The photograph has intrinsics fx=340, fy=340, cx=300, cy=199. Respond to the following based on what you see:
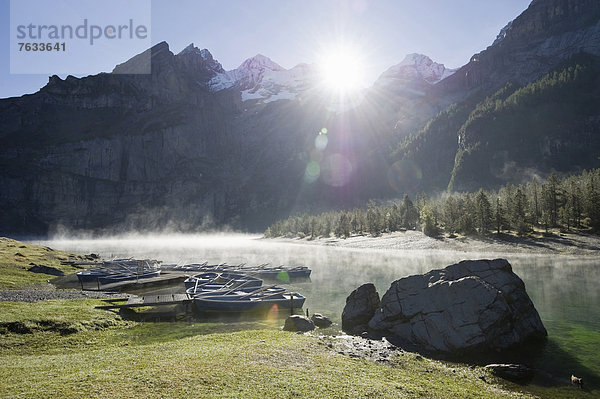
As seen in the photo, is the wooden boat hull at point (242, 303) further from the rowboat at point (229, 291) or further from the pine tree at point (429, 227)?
the pine tree at point (429, 227)

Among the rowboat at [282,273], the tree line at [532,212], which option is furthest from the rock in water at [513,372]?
the tree line at [532,212]

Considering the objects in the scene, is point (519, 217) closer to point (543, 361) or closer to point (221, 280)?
point (221, 280)

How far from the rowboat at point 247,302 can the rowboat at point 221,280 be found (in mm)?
10535

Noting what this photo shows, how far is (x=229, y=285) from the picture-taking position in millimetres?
48812

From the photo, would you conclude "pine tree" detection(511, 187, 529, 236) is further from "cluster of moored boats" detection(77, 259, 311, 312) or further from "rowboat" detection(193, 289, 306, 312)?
"rowboat" detection(193, 289, 306, 312)

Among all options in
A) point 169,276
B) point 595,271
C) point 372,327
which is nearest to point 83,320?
point 372,327

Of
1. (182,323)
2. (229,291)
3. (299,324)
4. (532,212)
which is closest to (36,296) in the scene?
(182,323)

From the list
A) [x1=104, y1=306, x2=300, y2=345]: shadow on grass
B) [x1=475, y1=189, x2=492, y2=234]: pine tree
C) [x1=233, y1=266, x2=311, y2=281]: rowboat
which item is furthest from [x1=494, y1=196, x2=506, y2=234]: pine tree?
[x1=104, y1=306, x2=300, y2=345]: shadow on grass

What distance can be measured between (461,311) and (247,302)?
69.9 feet

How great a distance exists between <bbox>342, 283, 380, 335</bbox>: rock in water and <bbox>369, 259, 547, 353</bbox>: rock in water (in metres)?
1.33

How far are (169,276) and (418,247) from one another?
80.5m

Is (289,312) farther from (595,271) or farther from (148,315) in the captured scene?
(595,271)

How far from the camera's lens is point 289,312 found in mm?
37250

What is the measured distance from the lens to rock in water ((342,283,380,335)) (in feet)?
97.0
